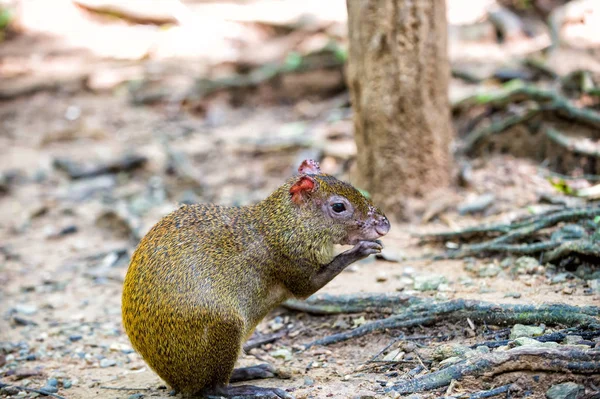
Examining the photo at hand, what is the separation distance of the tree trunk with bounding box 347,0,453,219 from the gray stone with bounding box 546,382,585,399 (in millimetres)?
3283

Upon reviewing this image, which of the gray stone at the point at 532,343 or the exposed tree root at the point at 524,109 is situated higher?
the exposed tree root at the point at 524,109

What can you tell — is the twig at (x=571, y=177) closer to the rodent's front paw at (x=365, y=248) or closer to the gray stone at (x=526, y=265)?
the gray stone at (x=526, y=265)

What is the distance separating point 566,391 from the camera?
3.59 metres

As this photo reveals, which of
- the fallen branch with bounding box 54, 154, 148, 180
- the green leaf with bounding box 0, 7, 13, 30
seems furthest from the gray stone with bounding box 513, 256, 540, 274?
the green leaf with bounding box 0, 7, 13, 30

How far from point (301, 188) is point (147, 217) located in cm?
422

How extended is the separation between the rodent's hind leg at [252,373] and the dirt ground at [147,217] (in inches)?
3.5

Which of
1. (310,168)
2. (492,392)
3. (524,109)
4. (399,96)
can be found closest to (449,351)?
(492,392)

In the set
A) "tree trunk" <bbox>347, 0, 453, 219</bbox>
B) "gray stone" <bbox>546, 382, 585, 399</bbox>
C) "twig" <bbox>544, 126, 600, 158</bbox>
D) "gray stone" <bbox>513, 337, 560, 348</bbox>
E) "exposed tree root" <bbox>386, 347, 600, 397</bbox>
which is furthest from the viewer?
"twig" <bbox>544, 126, 600, 158</bbox>

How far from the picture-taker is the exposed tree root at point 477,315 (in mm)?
4211

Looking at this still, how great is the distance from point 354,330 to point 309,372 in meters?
0.50

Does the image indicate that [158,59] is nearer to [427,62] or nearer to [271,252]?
[427,62]

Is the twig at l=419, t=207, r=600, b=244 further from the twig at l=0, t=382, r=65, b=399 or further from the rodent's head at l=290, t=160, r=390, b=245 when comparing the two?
the twig at l=0, t=382, r=65, b=399

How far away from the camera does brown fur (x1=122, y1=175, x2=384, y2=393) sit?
167 inches

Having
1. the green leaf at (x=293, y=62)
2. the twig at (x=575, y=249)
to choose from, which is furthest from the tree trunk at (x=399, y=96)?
the green leaf at (x=293, y=62)
